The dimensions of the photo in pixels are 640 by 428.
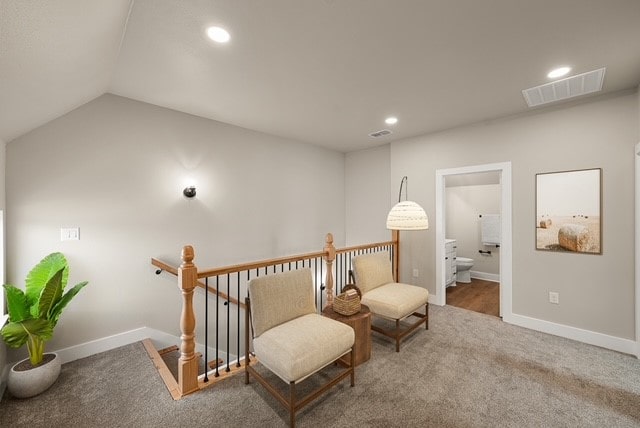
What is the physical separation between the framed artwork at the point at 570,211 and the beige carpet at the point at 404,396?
3.73ft

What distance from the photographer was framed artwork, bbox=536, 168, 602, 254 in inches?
112

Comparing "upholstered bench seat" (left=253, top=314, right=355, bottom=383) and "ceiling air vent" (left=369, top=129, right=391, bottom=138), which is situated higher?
"ceiling air vent" (left=369, top=129, right=391, bottom=138)

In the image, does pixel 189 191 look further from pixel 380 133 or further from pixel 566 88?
pixel 566 88

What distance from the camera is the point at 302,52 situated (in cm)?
209

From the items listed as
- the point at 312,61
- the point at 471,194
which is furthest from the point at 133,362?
the point at 471,194

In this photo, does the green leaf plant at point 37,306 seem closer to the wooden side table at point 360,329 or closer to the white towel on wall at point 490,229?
the wooden side table at point 360,329

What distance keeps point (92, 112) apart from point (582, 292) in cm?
573

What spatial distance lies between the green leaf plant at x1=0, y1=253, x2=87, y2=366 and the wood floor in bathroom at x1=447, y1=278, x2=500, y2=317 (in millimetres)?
4801

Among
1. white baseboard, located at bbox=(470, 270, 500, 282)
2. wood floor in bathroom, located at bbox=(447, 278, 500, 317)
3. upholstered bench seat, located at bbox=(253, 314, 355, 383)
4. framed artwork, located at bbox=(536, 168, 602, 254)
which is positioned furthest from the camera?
white baseboard, located at bbox=(470, 270, 500, 282)

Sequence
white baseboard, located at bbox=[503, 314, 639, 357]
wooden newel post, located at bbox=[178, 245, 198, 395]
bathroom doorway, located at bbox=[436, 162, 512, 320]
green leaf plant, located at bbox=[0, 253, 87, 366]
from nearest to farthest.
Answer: green leaf plant, located at bbox=[0, 253, 87, 366] → wooden newel post, located at bbox=[178, 245, 198, 395] → white baseboard, located at bbox=[503, 314, 639, 357] → bathroom doorway, located at bbox=[436, 162, 512, 320]

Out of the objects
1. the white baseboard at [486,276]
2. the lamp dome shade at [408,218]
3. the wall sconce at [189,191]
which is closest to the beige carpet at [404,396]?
the lamp dome shade at [408,218]

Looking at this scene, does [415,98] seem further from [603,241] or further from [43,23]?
[43,23]

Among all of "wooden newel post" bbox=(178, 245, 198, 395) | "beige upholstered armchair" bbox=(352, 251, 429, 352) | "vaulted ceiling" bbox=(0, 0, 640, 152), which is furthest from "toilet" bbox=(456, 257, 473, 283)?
"wooden newel post" bbox=(178, 245, 198, 395)

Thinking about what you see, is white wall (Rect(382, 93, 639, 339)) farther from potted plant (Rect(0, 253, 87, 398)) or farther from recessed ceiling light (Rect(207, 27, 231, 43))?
potted plant (Rect(0, 253, 87, 398))
